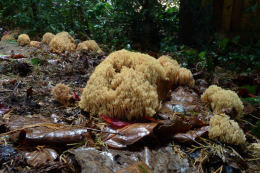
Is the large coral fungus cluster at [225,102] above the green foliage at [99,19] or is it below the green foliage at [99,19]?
below

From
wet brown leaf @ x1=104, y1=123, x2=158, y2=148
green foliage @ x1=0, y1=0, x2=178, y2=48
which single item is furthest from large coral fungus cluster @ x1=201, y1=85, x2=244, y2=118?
green foliage @ x1=0, y1=0, x2=178, y2=48

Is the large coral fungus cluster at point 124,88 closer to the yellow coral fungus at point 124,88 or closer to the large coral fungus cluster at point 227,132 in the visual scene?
the yellow coral fungus at point 124,88

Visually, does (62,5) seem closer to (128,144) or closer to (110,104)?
Result: (110,104)

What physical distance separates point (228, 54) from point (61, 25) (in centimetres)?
589

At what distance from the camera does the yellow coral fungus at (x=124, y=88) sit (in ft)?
7.80

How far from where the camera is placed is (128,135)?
202cm

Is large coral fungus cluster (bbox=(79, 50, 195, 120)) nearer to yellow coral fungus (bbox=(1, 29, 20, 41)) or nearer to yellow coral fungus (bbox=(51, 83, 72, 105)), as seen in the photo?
yellow coral fungus (bbox=(51, 83, 72, 105))

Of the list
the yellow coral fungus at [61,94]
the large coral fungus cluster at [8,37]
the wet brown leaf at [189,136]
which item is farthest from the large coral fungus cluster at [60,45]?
the wet brown leaf at [189,136]

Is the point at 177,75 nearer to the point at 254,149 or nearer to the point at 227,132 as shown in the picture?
the point at 227,132

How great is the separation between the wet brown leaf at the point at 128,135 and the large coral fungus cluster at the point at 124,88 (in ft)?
0.94

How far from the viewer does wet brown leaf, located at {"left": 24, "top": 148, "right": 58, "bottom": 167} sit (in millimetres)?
1622

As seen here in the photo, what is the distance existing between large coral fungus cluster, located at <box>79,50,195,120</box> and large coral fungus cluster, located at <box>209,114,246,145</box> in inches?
27.0

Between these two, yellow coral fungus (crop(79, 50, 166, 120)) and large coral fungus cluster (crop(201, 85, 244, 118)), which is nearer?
yellow coral fungus (crop(79, 50, 166, 120))

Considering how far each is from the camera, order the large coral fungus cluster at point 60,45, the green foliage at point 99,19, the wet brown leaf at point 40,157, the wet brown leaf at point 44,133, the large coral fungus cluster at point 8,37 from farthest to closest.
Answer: the large coral fungus cluster at point 8,37, the green foliage at point 99,19, the large coral fungus cluster at point 60,45, the wet brown leaf at point 44,133, the wet brown leaf at point 40,157
